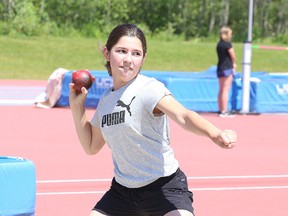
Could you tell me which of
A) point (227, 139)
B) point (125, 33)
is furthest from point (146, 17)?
point (227, 139)

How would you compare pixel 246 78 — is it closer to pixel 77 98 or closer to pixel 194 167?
pixel 194 167

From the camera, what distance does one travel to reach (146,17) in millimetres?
59531

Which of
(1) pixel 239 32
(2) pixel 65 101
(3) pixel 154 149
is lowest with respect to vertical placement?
(1) pixel 239 32

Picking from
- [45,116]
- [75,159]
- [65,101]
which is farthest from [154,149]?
[65,101]

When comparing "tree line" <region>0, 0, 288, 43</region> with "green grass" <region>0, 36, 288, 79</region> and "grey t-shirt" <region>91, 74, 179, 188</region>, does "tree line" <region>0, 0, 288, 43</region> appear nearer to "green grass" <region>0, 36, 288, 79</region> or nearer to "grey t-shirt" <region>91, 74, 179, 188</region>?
"green grass" <region>0, 36, 288, 79</region>

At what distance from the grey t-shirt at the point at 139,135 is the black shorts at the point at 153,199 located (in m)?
0.04

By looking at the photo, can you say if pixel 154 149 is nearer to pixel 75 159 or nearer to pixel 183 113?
pixel 183 113

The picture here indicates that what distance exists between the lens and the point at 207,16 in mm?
63156

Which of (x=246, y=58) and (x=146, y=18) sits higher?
(x=246, y=58)

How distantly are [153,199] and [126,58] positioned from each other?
84cm

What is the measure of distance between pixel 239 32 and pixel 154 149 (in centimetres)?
6034

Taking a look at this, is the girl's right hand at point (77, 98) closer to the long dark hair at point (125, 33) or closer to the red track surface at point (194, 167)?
the long dark hair at point (125, 33)

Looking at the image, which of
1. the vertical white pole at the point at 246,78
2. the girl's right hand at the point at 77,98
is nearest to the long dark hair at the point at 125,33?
the girl's right hand at the point at 77,98

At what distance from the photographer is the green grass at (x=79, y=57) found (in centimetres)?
3466
